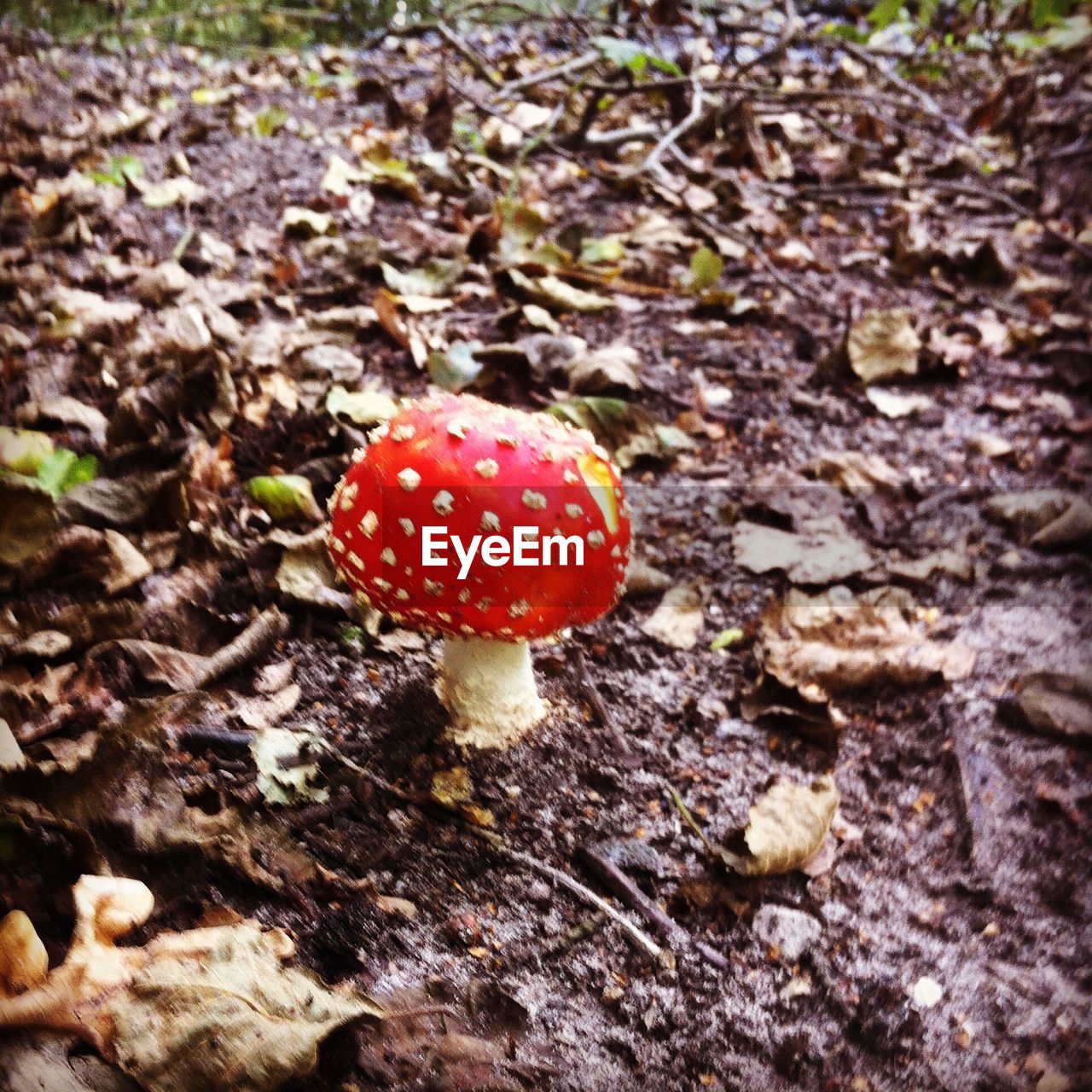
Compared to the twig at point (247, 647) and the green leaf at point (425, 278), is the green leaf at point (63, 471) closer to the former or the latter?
the twig at point (247, 647)

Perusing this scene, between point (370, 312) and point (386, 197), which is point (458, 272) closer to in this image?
point (370, 312)

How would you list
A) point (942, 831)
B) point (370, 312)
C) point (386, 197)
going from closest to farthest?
point (942, 831) < point (370, 312) < point (386, 197)

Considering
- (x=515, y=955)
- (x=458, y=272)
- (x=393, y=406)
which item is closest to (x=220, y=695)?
(x=515, y=955)

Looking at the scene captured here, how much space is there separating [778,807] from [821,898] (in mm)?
178

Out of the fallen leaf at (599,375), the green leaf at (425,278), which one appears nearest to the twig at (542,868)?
the fallen leaf at (599,375)

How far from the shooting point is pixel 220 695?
180 cm

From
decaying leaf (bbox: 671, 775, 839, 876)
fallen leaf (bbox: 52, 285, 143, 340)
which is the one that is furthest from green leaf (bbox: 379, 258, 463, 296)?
decaying leaf (bbox: 671, 775, 839, 876)

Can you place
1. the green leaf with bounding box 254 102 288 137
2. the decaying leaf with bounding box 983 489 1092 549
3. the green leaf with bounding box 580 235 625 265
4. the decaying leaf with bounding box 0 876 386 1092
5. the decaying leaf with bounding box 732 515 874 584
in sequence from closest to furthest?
the decaying leaf with bounding box 0 876 386 1092
the decaying leaf with bounding box 732 515 874 584
the decaying leaf with bounding box 983 489 1092 549
the green leaf with bounding box 580 235 625 265
the green leaf with bounding box 254 102 288 137

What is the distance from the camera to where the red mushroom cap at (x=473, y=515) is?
1504mm

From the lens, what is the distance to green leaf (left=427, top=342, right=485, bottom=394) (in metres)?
2.67

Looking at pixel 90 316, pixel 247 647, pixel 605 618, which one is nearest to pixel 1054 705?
pixel 605 618

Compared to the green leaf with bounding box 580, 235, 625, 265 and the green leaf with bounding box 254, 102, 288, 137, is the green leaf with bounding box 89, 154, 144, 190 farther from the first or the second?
the green leaf with bounding box 580, 235, 625, 265

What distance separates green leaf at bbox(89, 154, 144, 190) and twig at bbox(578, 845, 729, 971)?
11.0 feet

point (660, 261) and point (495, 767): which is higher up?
point (660, 261)
